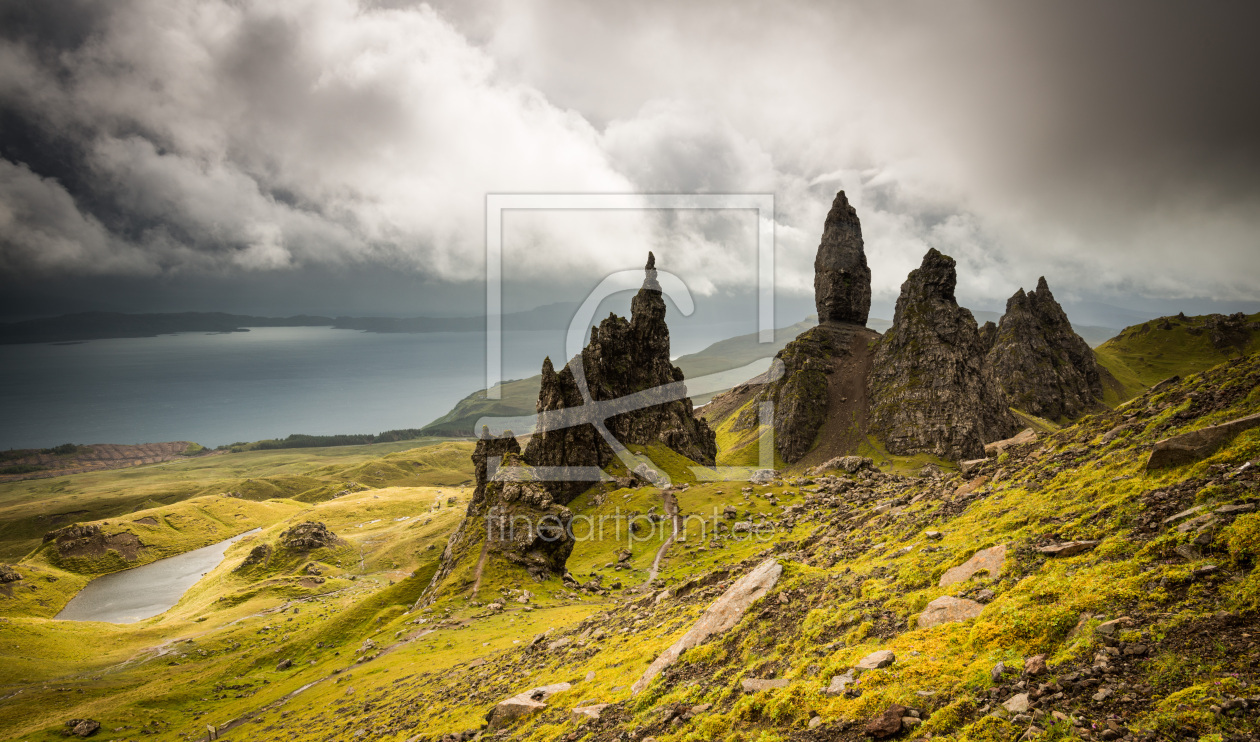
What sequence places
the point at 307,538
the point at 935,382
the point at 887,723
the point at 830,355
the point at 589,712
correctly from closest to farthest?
1. the point at 887,723
2. the point at 589,712
3. the point at 935,382
4. the point at 307,538
5. the point at 830,355

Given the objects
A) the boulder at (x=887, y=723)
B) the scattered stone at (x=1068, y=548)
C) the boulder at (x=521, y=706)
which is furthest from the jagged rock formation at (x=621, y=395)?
the boulder at (x=887, y=723)

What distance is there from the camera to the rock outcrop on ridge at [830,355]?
552 feet

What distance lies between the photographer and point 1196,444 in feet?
55.9

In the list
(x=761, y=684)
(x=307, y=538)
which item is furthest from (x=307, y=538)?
(x=761, y=684)

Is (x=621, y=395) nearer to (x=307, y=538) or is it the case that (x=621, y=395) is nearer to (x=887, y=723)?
(x=307, y=538)

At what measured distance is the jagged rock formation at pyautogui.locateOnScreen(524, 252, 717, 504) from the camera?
386 feet

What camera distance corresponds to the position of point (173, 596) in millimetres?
153250

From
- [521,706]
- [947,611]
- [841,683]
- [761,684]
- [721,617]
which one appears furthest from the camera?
[521,706]

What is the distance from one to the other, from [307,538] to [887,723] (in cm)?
18956

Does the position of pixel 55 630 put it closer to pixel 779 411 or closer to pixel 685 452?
pixel 685 452

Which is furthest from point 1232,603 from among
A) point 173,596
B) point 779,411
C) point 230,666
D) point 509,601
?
point 173,596

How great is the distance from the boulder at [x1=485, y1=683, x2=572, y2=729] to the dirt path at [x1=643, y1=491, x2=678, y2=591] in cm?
3834

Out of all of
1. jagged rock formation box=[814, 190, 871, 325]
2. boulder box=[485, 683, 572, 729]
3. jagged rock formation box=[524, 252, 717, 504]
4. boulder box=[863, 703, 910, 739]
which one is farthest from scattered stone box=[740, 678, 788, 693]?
jagged rock formation box=[814, 190, 871, 325]

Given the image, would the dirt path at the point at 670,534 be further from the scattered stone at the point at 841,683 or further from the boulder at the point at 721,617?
the scattered stone at the point at 841,683
